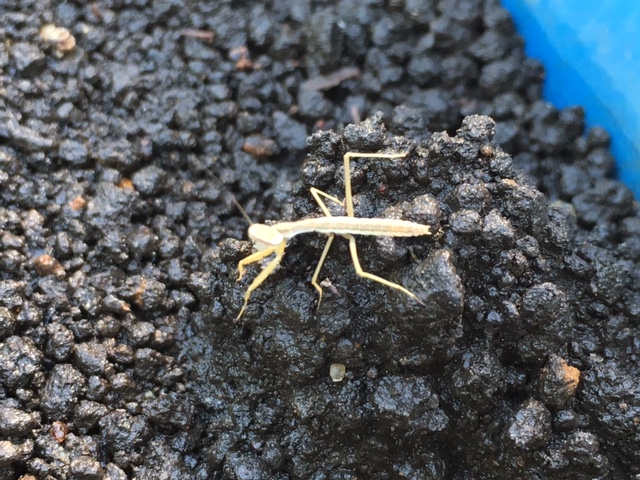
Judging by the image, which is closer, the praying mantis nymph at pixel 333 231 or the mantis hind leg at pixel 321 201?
the praying mantis nymph at pixel 333 231

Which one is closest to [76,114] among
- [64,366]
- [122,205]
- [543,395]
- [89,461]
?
[122,205]

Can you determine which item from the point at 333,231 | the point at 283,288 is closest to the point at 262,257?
the point at 283,288

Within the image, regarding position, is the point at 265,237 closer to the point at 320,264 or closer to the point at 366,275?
the point at 320,264

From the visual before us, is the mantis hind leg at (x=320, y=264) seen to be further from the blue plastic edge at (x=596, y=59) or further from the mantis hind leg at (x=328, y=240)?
the blue plastic edge at (x=596, y=59)

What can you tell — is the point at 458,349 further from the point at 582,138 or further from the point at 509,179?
the point at 582,138

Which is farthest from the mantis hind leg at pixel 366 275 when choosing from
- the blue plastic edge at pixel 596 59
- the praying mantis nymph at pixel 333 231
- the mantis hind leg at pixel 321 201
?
the blue plastic edge at pixel 596 59

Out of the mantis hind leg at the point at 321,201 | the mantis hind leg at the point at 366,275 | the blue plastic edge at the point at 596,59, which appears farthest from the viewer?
the blue plastic edge at the point at 596,59

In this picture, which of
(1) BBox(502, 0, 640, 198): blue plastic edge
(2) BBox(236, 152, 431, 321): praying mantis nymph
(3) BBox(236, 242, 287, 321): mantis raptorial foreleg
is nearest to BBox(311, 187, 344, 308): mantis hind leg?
(2) BBox(236, 152, 431, 321): praying mantis nymph
